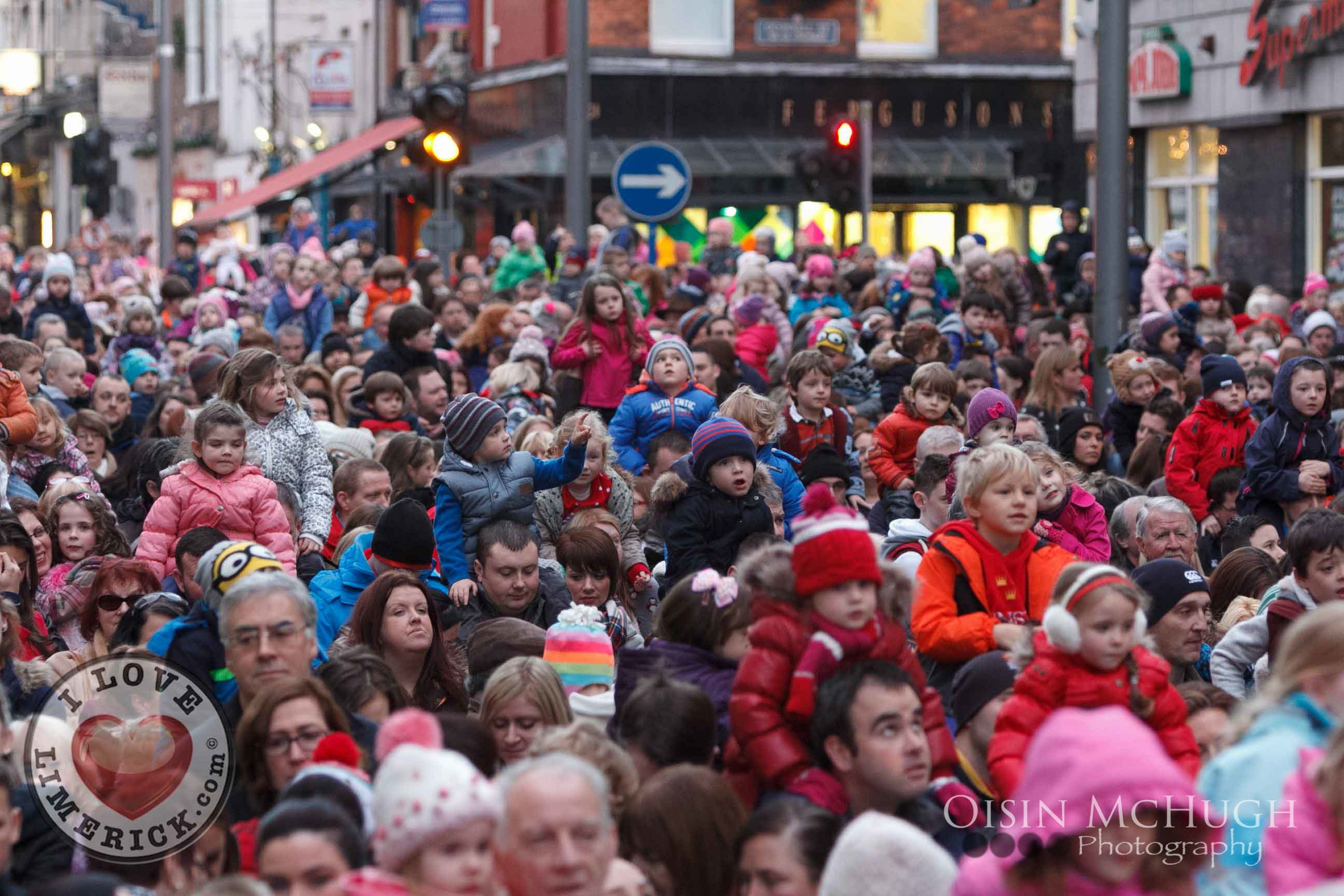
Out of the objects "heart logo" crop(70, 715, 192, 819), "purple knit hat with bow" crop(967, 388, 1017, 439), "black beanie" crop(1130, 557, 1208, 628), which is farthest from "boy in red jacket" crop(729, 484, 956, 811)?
"purple knit hat with bow" crop(967, 388, 1017, 439)

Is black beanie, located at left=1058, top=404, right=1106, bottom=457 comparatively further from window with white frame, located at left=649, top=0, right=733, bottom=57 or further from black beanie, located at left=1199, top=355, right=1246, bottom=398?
window with white frame, located at left=649, top=0, right=733, bottom=57

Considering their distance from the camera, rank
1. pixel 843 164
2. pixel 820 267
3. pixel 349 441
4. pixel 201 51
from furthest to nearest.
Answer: pixel 201 51
pixel 843 164
pixel 820 267
pixel 349 441

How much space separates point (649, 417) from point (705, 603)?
206 inches

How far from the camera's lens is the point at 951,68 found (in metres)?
34.8

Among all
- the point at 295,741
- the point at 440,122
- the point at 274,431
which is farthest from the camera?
the point at 440,122

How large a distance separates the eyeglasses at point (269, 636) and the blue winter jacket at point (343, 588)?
1747 mm

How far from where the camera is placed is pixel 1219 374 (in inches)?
455

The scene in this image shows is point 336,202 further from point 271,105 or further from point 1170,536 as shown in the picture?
point 1170,536

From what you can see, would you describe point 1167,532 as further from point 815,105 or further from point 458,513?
point 815,105

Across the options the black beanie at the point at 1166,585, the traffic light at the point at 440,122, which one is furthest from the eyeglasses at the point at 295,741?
the traffic light at the point at 440,122

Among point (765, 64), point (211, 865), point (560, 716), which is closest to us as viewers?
point (211, 865)

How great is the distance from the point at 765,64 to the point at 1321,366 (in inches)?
949

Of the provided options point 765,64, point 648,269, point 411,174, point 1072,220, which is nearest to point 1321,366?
point 648,269

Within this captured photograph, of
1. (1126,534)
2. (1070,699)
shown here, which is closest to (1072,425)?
(1126,534)
